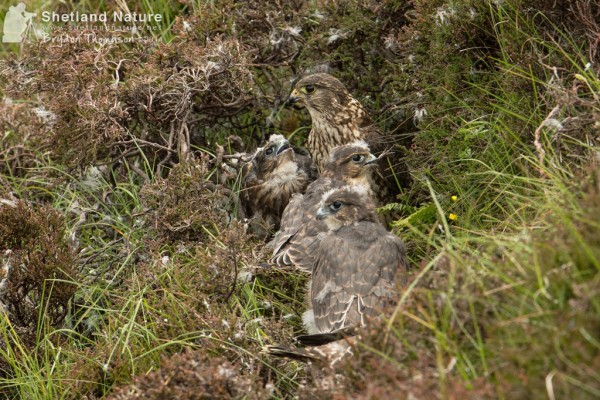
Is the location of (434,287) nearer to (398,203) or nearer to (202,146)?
(398,203)

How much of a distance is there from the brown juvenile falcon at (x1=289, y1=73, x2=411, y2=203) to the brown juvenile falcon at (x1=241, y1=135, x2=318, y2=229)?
216 millimetres

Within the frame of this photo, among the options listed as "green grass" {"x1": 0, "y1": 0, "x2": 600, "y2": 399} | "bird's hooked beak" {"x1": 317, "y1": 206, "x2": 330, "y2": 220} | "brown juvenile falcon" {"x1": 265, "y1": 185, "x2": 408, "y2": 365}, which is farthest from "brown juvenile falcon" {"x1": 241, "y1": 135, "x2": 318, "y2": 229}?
"brown juvenile falcon" {"x1": 265, "y1": 185, "x2": 408, "y2": 365}

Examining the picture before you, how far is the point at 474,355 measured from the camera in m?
3.94

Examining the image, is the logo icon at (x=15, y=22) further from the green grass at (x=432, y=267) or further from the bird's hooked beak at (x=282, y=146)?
the bird's hooked beak at (x=282, y=146)

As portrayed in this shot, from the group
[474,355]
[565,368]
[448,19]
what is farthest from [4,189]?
[565,368]

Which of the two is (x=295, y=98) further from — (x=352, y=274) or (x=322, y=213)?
(x=352, y=274)

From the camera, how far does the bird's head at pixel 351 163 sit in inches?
267

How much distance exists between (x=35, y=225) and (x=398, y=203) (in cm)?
226

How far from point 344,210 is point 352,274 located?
0.76 meters

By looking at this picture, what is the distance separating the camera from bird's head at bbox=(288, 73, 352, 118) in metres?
7.21

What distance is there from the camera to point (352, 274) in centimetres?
541

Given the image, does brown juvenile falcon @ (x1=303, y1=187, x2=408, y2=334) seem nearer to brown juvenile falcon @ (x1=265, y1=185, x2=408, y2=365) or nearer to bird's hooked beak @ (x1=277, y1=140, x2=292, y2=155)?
Result: brown juvenile falcon @ (x1=265, y1=185, x2=408, y2=365)

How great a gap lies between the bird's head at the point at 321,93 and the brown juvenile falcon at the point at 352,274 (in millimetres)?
1472

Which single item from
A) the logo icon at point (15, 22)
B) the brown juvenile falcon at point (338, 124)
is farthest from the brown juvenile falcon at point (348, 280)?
the logo icon at point (15, 22)
